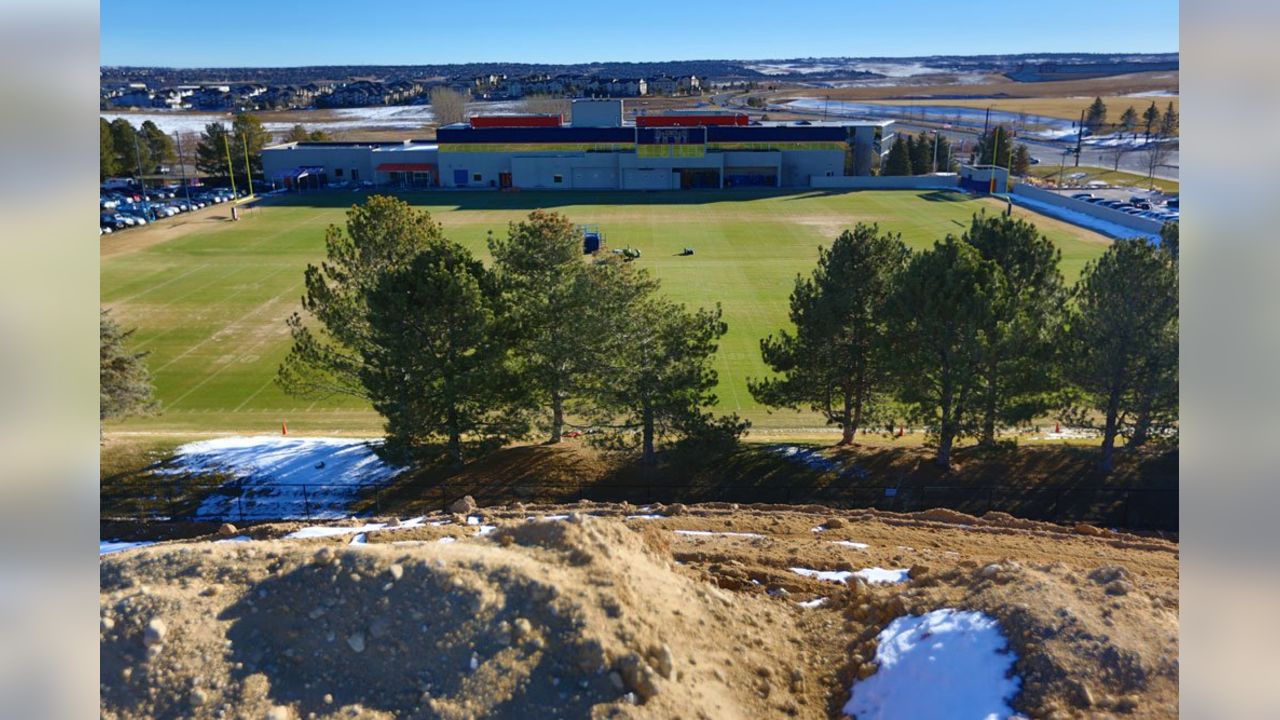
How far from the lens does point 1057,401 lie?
1883 cm

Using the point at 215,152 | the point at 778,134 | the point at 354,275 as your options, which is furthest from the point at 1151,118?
the point at 354,275

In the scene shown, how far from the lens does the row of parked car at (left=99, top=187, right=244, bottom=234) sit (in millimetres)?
59375

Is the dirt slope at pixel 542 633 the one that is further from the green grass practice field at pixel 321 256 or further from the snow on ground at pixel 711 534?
the green grass practice field at pixel 321 256

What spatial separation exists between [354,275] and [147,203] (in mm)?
53947

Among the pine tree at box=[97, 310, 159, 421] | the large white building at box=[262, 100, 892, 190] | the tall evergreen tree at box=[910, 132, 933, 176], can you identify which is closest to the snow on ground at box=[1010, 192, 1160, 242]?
the tall evergreen tree at box=[910, 132, 933, 176]

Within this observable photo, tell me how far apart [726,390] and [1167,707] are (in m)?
18.8

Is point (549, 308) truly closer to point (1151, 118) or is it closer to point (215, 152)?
point (215, 152)

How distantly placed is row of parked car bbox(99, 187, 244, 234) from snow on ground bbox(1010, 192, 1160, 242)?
62.8 meters

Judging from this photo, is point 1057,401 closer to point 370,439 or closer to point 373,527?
point 373,527

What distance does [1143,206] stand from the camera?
61.2m

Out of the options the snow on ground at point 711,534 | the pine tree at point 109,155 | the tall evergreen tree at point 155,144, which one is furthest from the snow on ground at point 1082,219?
the tall evergreen tree at point 155,144

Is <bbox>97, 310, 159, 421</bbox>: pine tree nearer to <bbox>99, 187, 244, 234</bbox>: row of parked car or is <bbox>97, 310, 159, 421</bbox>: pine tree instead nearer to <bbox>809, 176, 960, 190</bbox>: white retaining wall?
<bbox>99, 187, 244, 234</bbox>: row of parked car

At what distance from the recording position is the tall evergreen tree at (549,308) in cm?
2017

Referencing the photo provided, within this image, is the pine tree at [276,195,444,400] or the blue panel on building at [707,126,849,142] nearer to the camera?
the pine tree at [276,195,444,400]
